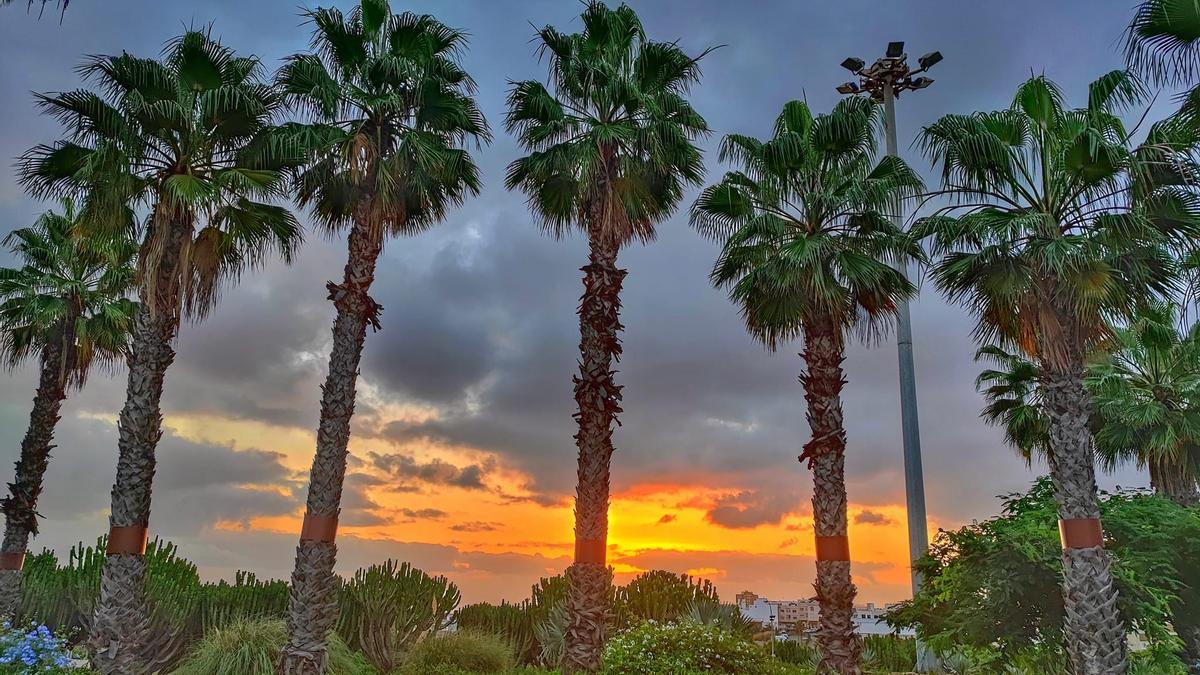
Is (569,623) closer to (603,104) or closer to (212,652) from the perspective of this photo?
(212,652)

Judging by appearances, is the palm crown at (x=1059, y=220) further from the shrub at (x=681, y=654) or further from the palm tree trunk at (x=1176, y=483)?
the palm tree trunk at (x=1176, y=483)

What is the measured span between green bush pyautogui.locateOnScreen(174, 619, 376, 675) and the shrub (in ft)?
15.4

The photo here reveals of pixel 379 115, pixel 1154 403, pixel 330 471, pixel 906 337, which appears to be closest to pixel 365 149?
pixel 379 115

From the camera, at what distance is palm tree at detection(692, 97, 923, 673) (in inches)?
627

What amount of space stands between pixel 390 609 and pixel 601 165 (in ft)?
33.2

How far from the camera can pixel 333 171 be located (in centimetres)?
1720

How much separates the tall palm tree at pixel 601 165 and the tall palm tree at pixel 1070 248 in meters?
5.31

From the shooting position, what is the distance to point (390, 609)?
17.6 metres

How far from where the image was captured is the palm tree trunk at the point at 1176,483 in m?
24.6

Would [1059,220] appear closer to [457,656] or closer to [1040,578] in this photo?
[1040,578]

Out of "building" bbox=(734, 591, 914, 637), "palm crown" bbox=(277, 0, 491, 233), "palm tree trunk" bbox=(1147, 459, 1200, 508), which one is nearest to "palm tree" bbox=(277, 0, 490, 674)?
"palm crown" bbox=(277, 0, 491, 233)

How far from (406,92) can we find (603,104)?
13.3ft

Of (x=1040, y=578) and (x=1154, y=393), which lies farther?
(x=1154, y=393)

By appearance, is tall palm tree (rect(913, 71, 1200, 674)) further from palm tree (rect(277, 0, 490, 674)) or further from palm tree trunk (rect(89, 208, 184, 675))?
palm tree trunk (rect(89, 208, 184, 675))
